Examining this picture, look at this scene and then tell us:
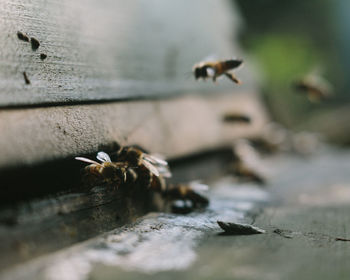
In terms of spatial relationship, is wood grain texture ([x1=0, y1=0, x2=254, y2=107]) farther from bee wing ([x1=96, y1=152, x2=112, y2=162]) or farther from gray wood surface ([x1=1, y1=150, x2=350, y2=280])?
gray wood surface ([x1=1, y1=150, x2=350, y2=280])

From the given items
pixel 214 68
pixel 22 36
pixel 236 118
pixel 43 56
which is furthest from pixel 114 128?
pixel 236 118

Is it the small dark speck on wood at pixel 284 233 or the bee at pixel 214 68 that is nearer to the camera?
the small dark speck on wood at pixel 284 233

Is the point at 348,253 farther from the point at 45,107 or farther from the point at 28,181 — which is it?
the point at 45,107

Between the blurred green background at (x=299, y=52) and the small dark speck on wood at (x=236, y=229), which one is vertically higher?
the blurred green background at (x=299, y=52)

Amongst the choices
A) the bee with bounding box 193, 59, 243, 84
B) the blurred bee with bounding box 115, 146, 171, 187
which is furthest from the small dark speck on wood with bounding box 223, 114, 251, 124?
the blurred bee with bounding box 115, 146, 171, 187

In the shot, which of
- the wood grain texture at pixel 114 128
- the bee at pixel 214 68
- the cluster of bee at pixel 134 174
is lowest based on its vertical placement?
the cluster of bee at pixel 134 174

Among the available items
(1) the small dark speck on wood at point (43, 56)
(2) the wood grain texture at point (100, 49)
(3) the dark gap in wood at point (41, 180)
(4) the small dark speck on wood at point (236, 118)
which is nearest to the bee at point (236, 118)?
(4) the small dark speck on wood at point (236, 118)

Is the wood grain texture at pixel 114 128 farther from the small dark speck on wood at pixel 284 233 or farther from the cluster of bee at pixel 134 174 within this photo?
the small dark speck on wood at pixel 284 233
